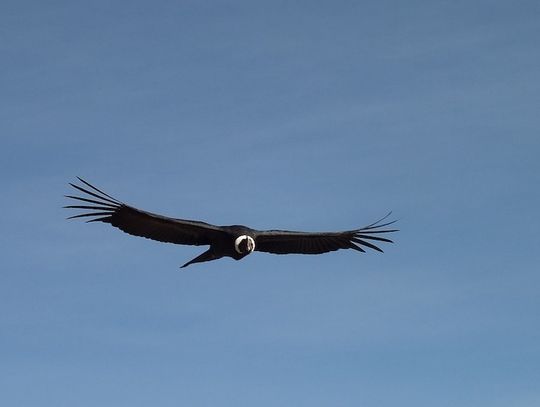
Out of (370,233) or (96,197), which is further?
(370,233)

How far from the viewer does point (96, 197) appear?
132 feet

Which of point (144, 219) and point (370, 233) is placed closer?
point (144, 219)

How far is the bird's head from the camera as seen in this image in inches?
1642

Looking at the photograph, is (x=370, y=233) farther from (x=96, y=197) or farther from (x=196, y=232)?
(x=96, y=197)

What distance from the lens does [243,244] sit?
137 feet

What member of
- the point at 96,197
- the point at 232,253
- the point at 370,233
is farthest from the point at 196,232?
the point at 370,233

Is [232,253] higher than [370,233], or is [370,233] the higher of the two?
[370,233]

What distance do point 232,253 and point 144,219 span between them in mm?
3149

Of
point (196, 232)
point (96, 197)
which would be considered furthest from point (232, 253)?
point (96, 197)

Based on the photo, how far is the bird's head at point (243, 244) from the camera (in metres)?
41.7

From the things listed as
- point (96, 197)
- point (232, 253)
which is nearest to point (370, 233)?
point (232, 253)

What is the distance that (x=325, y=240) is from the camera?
46531mm

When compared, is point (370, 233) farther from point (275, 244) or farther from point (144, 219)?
point (144, 219)

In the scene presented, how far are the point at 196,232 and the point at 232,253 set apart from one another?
1465 millimetres
